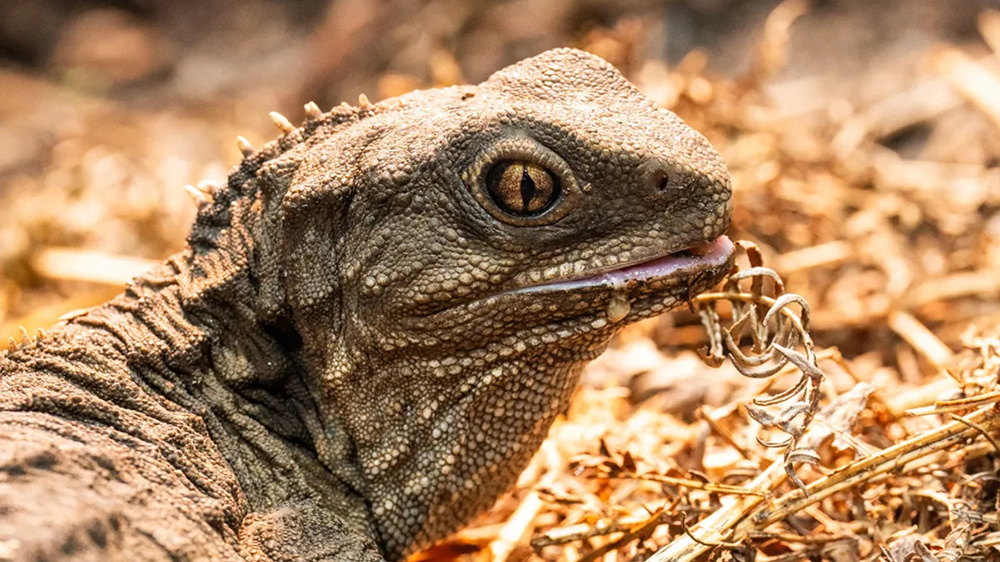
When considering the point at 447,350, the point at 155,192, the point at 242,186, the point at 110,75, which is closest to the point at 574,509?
the point at 447,350

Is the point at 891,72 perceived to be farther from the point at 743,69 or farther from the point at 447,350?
the point at 447,350

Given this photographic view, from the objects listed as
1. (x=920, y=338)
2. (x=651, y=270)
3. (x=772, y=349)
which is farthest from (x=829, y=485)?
(x=920, y=338)

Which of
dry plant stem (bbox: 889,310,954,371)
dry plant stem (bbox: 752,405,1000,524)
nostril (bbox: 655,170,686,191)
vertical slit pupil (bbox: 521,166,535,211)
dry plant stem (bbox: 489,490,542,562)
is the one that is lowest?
dry plant stem (bbox: 752,405,1000,524)

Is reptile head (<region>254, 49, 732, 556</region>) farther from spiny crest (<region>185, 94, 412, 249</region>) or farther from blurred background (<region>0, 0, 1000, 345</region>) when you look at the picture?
blurred background (<region>0, 0, 1000, 345</region>)

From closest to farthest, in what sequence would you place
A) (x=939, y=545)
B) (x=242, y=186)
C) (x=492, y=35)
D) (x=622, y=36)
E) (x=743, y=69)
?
(x=939, y=545) < (x=242, y=186) < (x=622, y=36) < (x=743, y=69) < (x=492, y=35)

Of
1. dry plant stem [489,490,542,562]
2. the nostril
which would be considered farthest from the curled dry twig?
dry plant stem [489,490,542,562]

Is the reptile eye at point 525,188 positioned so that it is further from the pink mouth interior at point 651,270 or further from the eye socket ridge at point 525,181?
the pink mouth interior at point 651,270
